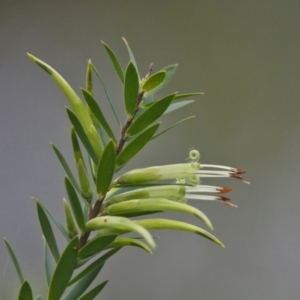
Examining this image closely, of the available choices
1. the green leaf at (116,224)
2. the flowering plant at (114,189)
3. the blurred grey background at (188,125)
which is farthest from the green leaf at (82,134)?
the blurred grey background at (188,125)

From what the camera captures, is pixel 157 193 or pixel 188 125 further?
pixel 188 125

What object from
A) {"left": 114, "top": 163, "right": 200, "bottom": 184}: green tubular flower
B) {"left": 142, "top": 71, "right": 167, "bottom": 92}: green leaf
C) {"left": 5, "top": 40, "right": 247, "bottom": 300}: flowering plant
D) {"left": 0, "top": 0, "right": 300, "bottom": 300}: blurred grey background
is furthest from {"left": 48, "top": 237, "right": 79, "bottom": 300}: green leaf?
{"left": 0, "top": 0, "right": 300, "bottom": 300}: blurred grey background

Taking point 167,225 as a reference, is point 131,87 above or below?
above

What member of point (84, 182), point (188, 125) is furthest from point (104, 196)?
point (188, 125)

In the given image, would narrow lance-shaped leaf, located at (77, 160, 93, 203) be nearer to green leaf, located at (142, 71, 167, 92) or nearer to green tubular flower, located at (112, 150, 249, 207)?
green tubular flower, located at (112, 150, 249, 207)

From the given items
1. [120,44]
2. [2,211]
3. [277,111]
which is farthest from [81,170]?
[277,111]

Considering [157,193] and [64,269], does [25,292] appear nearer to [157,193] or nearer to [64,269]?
[64,269]

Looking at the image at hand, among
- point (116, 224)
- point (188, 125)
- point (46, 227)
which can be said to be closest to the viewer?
point (116, 224)
